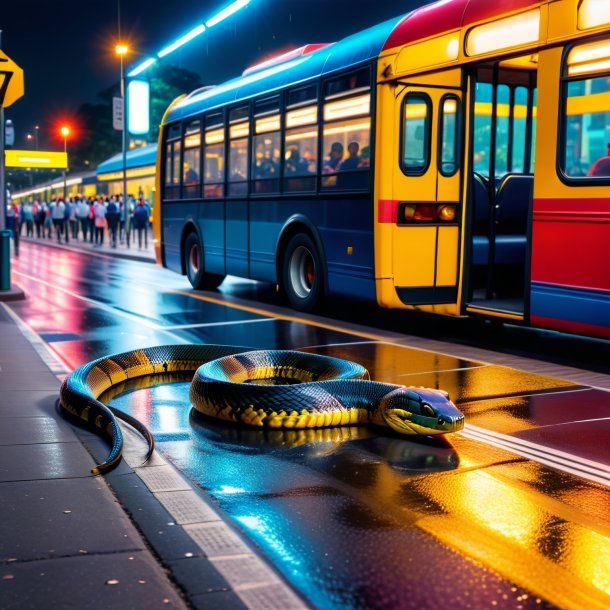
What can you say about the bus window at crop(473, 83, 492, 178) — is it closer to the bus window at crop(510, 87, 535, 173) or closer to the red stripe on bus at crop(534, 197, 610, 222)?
the bus window at crop(510, 87, 535, 173)

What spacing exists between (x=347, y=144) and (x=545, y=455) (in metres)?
7.03

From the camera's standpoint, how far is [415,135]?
11.1 meters

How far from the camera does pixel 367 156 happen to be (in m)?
11.5

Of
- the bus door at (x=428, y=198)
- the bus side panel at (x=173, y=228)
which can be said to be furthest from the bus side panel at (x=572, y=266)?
the bus side panel at (x=173, y=228)

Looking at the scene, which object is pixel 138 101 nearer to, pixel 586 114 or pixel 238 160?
pixel 238 160

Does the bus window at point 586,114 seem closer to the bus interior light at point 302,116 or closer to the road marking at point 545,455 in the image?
the road marking at point 545,455

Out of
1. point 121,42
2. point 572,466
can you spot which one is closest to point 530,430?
point 572,466

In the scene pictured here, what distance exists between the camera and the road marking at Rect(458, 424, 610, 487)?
5.26 metres

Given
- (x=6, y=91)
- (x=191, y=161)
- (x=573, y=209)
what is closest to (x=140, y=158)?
(x=191, y=161)

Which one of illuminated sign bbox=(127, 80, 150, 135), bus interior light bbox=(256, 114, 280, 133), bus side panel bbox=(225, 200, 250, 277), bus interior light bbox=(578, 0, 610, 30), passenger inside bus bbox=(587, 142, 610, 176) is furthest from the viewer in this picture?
illuminated sign bbox=(127, 80, 150, 135)

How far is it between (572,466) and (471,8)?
6082mm

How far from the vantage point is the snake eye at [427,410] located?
5859 millimetres

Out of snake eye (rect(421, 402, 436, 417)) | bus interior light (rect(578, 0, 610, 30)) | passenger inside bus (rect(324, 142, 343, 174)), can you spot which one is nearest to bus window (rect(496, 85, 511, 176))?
passenger inside bus (rect(324, 142, 343, 174))

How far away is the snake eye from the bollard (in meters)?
10.7
